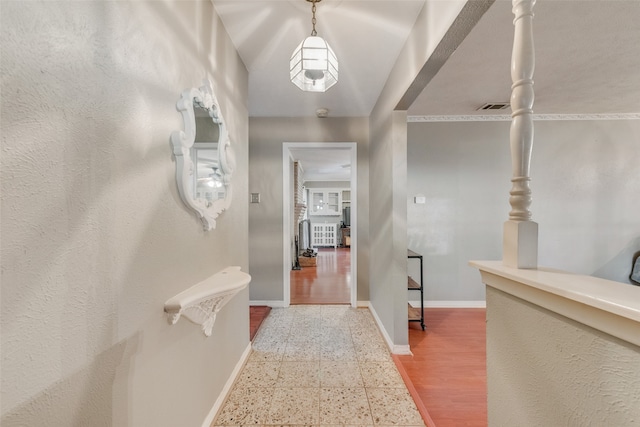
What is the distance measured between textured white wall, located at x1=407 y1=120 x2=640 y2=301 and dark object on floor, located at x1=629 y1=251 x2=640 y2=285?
0.15ft

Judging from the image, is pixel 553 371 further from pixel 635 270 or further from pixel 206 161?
pixel 635 270

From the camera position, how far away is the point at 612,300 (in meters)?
0.49

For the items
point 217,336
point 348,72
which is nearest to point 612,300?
point 217,336

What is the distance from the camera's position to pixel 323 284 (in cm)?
446

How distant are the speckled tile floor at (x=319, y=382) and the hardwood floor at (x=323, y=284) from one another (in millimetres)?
860

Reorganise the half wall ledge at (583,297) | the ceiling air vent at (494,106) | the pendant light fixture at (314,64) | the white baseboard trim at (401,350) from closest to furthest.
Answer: the half wall ledge at (583,297) → the pendant light fixture at (314,64) → the white baseboard trim at (401,350) → the ceiling air vent at (494,106)

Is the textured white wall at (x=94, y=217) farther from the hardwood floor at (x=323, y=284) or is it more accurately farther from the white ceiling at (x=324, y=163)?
the white ceiling at (x=324, y=163)

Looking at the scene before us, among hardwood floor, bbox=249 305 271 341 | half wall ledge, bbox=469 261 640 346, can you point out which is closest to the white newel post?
half wall ledge, bbox=469 261 640 346

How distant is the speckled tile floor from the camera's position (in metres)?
1.56

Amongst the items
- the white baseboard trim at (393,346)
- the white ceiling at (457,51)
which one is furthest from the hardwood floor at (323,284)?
the white ceiling at (457,51)

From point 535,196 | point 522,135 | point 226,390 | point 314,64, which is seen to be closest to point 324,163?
point 535,196

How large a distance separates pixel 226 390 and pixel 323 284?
2836 millimetres

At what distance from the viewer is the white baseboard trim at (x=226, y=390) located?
1475 mm

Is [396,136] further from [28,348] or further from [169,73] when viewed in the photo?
[28,348]
